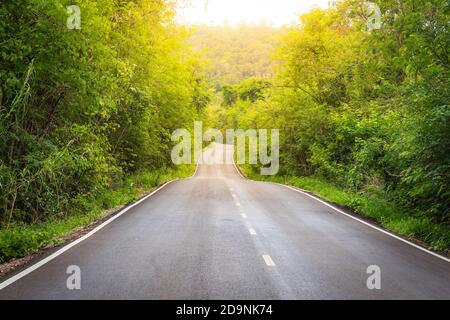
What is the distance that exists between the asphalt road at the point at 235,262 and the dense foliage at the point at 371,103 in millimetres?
2662

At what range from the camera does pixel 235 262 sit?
861 centimetres

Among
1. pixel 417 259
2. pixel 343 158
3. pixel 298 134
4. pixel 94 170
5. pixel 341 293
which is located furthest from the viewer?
pixel 298 134

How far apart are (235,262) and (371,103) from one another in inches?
746

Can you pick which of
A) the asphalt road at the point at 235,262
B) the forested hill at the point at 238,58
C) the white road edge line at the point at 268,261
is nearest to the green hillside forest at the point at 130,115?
the asphalt road at the point at 235,262

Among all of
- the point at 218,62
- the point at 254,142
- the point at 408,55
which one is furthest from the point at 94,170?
the point at 218,62

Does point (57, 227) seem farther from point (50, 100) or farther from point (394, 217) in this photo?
point (394, 217)

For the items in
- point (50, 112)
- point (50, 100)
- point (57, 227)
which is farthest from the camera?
point (50, 100)

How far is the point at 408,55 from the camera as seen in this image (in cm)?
1262

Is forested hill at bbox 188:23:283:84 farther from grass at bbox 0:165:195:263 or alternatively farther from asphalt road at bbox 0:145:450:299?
asphalt road at bbox 0:145:450:299

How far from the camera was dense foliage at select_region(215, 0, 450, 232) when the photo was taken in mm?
11695

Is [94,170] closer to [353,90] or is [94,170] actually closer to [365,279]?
[365,279]

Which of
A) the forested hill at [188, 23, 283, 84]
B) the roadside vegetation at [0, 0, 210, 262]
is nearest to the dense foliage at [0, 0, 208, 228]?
the roadside vegetation at [0, 0, 210, 262]

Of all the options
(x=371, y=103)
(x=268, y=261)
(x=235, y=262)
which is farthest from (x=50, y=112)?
(x=371, y=103)

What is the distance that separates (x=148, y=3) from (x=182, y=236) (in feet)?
41.9
